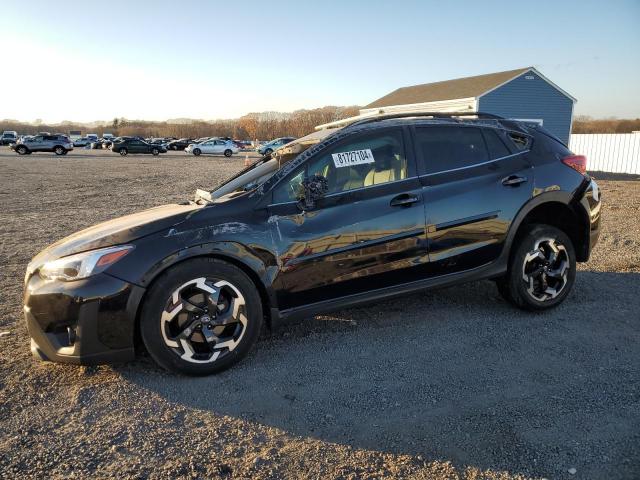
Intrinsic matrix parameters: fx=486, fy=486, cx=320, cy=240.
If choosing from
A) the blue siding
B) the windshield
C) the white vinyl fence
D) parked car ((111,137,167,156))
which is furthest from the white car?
the windshield

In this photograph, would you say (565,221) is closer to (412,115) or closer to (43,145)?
(412,115)

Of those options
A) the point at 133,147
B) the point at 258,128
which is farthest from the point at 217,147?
the point at 258,128

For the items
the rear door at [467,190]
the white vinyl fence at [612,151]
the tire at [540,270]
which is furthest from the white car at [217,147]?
the tire at [540,270]

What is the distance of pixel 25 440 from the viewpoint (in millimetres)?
2732

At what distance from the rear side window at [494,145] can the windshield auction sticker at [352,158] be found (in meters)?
1.18

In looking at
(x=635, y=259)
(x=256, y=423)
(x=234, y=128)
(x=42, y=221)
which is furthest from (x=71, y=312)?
(x=234, y=128)

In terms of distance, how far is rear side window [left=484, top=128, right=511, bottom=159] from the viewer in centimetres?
434

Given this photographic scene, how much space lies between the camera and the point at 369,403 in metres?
3.06

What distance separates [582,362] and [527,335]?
53 centimetres

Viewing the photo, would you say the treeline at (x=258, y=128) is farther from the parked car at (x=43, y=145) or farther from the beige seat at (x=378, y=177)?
the beige seat at (x=378, y=177)

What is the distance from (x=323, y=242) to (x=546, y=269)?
7.20 ft

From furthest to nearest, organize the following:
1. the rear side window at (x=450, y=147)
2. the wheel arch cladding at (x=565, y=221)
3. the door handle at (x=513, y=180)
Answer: the wheel arch cladding at (x=565, y=221)
the door handle at (x=513, y=180)
the rear side window at (x=450, y=147)

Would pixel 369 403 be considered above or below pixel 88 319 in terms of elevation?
below

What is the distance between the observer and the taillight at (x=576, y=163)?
14.8ft
